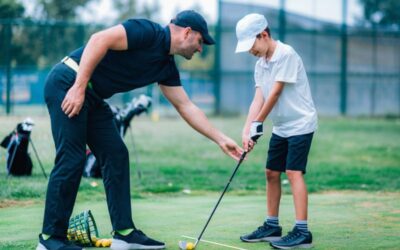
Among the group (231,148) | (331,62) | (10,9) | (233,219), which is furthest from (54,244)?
(10,9)

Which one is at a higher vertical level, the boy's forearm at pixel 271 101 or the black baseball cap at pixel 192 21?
the black baseball cap at pixel 192 21

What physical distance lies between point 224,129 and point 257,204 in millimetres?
11186

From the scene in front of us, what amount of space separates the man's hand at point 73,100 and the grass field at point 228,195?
1.08m

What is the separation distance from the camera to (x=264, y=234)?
6008 mm

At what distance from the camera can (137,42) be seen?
5156 mm

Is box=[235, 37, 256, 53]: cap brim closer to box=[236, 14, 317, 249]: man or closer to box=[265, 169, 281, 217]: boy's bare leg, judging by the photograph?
Answer: box=[236, 14, 317, 249]: man

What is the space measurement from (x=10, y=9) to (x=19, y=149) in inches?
692

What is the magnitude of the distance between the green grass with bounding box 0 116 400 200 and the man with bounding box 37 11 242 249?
11.2ft

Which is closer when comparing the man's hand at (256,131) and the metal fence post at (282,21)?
the man's hand at (256,131)

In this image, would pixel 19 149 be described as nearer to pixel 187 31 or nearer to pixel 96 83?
pixel 96 83

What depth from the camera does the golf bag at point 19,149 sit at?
9914mm

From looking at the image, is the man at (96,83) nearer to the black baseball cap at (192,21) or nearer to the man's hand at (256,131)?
the black baseball cap at (192,21)

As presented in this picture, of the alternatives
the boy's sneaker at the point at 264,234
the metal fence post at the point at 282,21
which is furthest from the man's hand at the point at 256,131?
the metal fence post at the point at 282,21

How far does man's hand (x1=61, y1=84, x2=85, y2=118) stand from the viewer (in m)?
5.10
